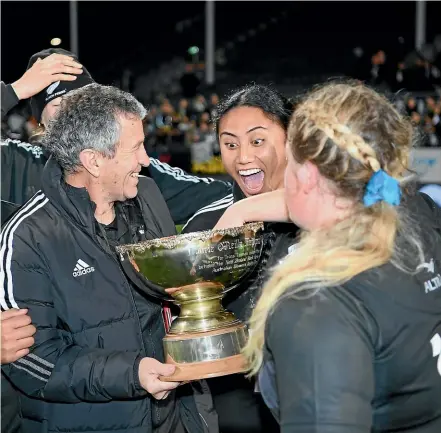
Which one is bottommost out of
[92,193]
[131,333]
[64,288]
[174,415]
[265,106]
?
[174,415]

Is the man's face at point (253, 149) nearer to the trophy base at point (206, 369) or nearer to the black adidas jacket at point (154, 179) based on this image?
the black adidas jacket at point (154, 179)

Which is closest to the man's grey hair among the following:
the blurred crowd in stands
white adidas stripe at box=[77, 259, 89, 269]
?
white adidas stripe at box=[77, 259, 89, 269]

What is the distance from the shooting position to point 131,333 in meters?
2.21

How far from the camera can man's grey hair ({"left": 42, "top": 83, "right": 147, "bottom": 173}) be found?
2.24 m

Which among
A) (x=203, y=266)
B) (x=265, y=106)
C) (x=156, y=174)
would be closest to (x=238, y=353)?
(x=203, y=266)

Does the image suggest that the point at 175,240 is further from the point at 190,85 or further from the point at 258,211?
the point at 190,85

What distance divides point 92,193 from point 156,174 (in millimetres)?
919

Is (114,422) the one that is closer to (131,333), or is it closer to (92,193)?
(131,333)

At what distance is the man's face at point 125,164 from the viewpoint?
2.26 meters

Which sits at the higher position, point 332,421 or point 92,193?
point 92,193

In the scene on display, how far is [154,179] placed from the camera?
125 inches

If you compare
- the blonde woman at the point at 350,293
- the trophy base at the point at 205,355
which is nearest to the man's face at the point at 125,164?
the trophy base at the point at 205,355

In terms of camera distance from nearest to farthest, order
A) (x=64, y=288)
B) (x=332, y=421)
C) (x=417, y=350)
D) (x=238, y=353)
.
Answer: (x=332, y=421) < (x=417, y=350) < (x=238, y=353) < (x=64, y=288)

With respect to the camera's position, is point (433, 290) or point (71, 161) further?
point (71, 161)
